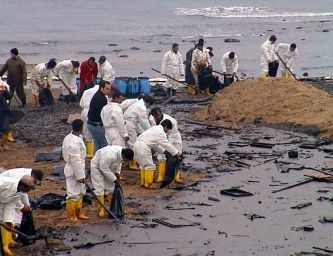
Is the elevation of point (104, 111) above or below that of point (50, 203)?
above

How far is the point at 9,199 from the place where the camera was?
1291 cm

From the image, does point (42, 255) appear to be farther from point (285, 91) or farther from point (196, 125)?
point (285, 91)

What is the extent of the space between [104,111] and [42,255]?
506 centimetres

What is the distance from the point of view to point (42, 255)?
1329 cm

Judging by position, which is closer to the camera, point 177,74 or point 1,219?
point 1,219

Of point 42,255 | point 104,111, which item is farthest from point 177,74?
point 42,255

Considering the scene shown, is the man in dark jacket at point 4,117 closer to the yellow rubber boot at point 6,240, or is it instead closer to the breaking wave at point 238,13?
the yellow rubber boot at point 6,240

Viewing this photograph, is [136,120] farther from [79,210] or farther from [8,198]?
[8,198]

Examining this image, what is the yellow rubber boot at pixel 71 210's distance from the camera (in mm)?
14930

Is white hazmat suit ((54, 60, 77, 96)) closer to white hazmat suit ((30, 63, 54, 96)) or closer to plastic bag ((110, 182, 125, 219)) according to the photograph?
white hazmat suit ((30, 63, 54, 96))

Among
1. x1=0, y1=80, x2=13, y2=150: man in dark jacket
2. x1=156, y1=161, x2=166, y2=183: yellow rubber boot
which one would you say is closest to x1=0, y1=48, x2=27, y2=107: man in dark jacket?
x1=0, y1=80, x2=13, y2=150: man in dark jacket

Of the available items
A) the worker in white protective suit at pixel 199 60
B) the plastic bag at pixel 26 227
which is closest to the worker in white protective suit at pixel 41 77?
the worker in white protective suit at pixel 199 60

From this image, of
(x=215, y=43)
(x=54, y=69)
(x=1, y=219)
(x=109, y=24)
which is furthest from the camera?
(x=109, y=24)

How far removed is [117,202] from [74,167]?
1.08 meters
